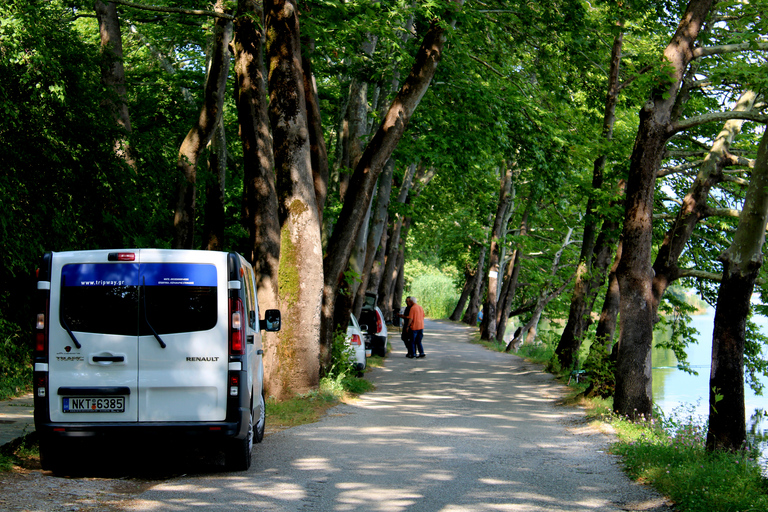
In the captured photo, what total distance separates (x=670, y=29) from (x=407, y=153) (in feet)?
22.2

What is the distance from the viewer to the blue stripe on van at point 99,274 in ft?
25.0

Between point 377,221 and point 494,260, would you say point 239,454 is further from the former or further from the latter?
point 494,260

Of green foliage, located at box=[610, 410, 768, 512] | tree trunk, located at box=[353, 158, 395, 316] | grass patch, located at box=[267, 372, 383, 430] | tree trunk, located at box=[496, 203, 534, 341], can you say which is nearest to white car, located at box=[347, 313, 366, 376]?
tree trunk, located at box=[353, 158, 395, 316]

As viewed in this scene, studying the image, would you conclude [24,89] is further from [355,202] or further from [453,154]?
[453,154]

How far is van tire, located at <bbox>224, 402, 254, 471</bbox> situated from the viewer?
791 centimetres

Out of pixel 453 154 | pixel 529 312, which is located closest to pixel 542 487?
pixel 453 154

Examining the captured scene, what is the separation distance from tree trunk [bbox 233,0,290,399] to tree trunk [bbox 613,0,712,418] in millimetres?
5251

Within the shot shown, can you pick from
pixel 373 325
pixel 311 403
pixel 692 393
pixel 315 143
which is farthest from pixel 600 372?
pixel 692 393

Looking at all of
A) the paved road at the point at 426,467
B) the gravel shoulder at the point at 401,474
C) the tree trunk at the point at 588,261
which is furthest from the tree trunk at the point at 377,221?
the gravel shoulder at the point at 401,474

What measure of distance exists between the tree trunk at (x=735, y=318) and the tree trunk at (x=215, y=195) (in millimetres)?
14901

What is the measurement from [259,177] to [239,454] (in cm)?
617

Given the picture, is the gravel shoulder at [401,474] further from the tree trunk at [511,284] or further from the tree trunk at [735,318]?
the tree trunk at [511,284]

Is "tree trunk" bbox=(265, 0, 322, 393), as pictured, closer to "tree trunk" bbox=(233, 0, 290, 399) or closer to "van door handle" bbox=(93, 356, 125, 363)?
"tree trunk" bbox=(233, 0, 290, 399)

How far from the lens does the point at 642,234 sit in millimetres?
12344
